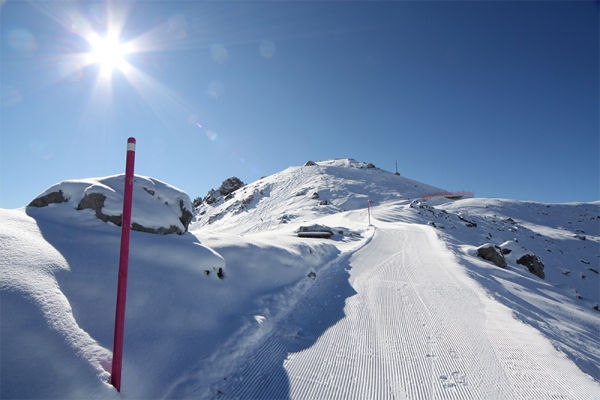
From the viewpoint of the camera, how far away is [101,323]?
9.93 feet

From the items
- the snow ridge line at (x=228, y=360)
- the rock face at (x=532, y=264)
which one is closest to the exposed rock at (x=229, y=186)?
the rock face at (x=532, y=264)

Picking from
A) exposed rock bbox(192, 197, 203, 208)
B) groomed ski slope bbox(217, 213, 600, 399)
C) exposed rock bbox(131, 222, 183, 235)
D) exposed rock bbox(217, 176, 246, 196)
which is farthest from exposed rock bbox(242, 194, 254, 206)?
groomed ski slope bbox(217, 213, 600, 399)

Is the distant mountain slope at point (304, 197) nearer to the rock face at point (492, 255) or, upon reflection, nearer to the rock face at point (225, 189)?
the rock face at point (225, 189)

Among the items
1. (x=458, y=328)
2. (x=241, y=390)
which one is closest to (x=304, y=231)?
(x=458, y=328)

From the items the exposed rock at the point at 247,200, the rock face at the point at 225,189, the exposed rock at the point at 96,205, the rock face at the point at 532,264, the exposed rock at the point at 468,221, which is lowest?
the rock face at the point at 532,264

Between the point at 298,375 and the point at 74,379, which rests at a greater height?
the point at 74,379

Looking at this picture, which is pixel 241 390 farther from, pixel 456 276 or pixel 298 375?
pixel 456 276

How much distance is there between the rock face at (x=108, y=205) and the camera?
15.2 ft

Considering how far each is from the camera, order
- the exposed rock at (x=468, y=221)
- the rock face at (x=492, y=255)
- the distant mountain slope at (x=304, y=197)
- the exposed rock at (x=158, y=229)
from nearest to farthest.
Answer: the exposed rock at (x=158, y=229) < the rock face at (x=492, y=255) < the exposed rock at (x=468, y=221) < the distant mountain slope at (x=304, y=197)

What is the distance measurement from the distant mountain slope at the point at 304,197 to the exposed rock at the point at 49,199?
2714cm

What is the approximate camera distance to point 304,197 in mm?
50406

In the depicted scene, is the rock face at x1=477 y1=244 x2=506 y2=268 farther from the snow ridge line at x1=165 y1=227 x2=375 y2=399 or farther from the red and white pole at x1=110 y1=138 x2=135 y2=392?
the red and white pole at x1=110 y1=138 x2=135 y2=392

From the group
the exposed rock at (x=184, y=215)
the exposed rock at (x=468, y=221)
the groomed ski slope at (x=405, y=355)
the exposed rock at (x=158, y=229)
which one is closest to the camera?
the groomed ski slope at (x=405, y=355)

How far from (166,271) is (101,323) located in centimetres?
134
